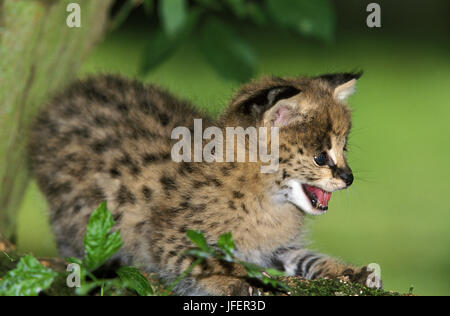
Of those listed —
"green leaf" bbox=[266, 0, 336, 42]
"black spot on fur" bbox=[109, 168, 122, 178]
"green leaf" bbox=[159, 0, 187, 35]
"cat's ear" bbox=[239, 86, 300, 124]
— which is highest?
"green leaf" bbox=[266, 0, 336, 42]

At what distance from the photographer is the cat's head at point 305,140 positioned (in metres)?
3.53

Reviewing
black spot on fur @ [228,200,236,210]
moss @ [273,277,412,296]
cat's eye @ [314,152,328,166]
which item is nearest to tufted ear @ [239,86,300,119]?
cat's eye @ [314,152,328,166]

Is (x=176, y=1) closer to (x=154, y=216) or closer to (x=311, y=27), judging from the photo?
(x=311, y=27)

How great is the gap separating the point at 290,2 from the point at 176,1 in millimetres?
Result: 663

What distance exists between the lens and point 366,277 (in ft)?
12.1

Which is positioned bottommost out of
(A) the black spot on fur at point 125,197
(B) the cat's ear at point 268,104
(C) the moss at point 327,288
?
(C) the moss at point 327,288

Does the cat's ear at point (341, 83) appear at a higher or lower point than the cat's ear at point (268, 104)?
higher

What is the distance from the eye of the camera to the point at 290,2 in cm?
378

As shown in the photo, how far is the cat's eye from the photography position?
353 cm

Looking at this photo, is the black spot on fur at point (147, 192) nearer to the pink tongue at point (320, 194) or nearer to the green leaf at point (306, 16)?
the pink tongue at point (320, 194)

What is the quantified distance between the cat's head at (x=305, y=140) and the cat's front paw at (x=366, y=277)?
1.38 feet

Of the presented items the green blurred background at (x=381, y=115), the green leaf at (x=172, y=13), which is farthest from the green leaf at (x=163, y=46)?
the green leaf at (x=172, y=13)

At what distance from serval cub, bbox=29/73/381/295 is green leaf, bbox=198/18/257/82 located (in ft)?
0.95

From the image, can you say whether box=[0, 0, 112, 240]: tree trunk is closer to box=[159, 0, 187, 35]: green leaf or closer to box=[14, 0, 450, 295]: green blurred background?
box=[14, 0, 450, 295]: green blurred background
